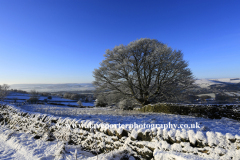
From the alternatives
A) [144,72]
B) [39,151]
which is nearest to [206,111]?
[144,72]

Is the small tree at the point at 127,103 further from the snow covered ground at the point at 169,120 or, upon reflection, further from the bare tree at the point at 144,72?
the snow covered ground at the point at 169,120

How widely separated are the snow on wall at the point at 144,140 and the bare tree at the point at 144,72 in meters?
7.63

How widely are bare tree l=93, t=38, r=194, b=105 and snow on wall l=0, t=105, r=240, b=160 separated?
25.0 feet

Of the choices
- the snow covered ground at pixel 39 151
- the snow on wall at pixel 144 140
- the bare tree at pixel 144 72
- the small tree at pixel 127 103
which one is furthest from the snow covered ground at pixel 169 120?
the small tree at pixel 127 103

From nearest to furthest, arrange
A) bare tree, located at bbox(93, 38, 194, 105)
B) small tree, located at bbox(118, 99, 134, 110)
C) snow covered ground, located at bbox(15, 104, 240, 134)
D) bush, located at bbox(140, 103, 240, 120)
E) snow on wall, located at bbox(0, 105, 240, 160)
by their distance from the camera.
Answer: snow on wall, located at bbox(0, 105, 240, 160)
snow covered ground, located at bbox(15, 104, 240, 134)
bush, located at bbox(140, 103, 240, 120)
bare tree, located at bbox(93, 38, 194, 105)
small tree, located at bbox(118, 99, 134, 110)

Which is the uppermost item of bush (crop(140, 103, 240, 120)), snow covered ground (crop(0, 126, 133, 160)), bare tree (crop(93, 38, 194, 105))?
bare tree (crop(93, 38, 194, 105))

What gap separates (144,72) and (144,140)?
31.7 ft

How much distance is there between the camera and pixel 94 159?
146 inches

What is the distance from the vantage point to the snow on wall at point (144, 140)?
269cm

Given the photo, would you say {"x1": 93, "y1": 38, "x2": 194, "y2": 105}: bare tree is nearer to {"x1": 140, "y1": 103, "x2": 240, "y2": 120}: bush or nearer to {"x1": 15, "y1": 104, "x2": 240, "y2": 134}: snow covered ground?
{"x1": 140, "y1": 103, "x2": 240, "y2": 120}: bush

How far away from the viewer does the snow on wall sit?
2.69 metres

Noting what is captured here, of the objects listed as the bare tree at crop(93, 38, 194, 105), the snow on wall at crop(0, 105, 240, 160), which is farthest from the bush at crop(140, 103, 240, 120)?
the snow on wall at crop(0, 105, 240, 160)

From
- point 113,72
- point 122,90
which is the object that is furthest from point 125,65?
point 122,90

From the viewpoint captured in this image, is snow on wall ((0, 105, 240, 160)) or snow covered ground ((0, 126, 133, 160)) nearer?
snow on wall ((0, 105, 240, 160))
